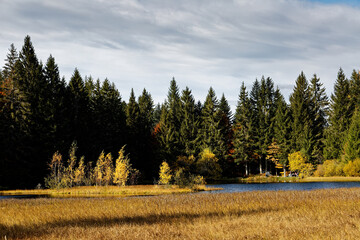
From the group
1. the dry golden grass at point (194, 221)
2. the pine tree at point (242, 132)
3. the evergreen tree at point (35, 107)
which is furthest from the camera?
the pine tree at point (242, 132)

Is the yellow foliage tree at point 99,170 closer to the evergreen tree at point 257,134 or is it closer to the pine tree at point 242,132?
the pine tree at point 242,132

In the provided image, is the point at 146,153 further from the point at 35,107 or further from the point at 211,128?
the point at 35,107

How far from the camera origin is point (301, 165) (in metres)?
66.8

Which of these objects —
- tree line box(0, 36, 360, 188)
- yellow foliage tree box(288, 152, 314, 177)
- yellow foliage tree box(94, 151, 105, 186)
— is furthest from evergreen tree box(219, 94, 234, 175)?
yellow foliage tree box(94, 151, 105, 186)

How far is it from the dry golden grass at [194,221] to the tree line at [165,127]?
34.8 meters

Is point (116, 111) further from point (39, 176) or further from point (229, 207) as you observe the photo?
point (229, 207)

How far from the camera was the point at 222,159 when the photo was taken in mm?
69812

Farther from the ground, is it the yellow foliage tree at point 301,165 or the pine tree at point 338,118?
the pine tree at point 338,118

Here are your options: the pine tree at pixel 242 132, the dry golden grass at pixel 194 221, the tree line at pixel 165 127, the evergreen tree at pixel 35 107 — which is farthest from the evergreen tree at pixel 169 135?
the dry golden grass at pixel 194 221

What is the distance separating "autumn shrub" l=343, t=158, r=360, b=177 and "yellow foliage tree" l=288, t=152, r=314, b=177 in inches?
259

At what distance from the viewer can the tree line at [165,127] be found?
2032 inches

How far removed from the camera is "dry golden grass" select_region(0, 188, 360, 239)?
10711mm

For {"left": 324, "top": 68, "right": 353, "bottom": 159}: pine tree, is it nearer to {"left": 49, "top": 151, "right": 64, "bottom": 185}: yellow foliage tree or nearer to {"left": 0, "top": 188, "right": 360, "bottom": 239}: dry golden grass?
{"left": 49, "top": 151, "right": 64, "bottom": 185}: yellow foliage tree

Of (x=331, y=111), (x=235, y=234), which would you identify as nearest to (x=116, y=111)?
(x=331, y=111)
